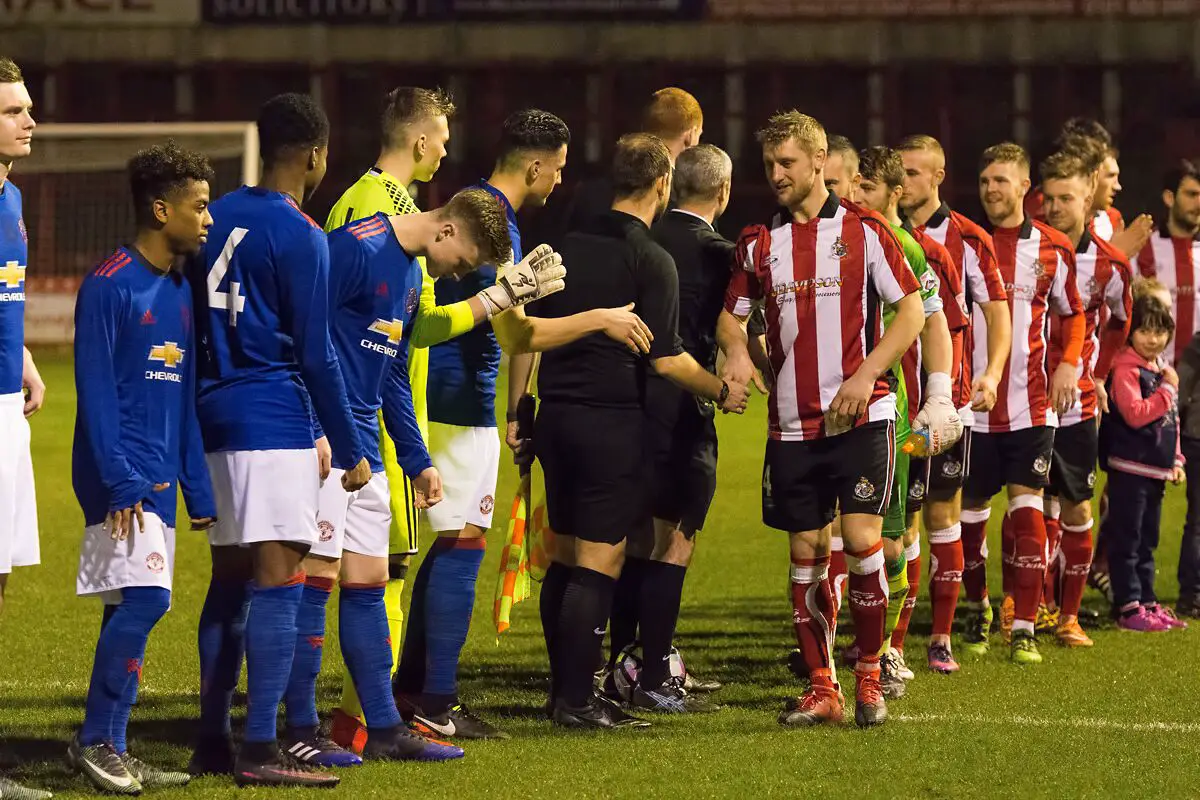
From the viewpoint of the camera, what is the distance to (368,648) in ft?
18.0

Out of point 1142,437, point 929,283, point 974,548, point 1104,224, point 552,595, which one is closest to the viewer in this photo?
point 552,595

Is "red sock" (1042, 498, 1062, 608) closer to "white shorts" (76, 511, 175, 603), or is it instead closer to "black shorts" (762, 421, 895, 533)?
"black shorts" (762, 421, 895, 533)

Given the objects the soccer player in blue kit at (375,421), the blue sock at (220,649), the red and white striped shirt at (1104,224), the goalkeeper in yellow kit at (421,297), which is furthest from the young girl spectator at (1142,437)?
the blue sock at (220,649)

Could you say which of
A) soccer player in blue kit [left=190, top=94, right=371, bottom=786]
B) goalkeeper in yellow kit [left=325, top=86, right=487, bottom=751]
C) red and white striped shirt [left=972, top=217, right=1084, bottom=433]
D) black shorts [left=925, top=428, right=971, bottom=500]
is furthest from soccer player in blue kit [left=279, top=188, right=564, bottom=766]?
red and white striped shirt [left=972, top=217, right=1084, bottom=433]

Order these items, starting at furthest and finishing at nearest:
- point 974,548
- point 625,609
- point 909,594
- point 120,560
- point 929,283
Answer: point 974,548 → point 909,594 → point 625,609 → point 929,283 → point 120,560

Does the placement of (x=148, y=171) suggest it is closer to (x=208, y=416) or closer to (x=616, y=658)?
(x=208, y=416)

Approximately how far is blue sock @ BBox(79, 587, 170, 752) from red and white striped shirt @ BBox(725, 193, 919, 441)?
2.26 metres

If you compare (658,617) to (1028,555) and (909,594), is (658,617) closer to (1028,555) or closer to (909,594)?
(909,594)

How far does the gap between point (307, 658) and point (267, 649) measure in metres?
0.33

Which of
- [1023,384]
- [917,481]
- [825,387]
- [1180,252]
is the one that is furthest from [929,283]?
[1180,252]

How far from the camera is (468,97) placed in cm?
2812

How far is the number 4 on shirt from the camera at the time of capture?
507cm

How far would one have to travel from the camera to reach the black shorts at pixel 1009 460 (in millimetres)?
7793

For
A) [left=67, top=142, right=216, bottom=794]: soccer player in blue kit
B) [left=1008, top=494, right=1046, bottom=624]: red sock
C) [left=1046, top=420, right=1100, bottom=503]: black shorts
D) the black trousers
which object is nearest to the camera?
[left=67, top=142, right=216, bottom=794]: soccer player in blue kit
